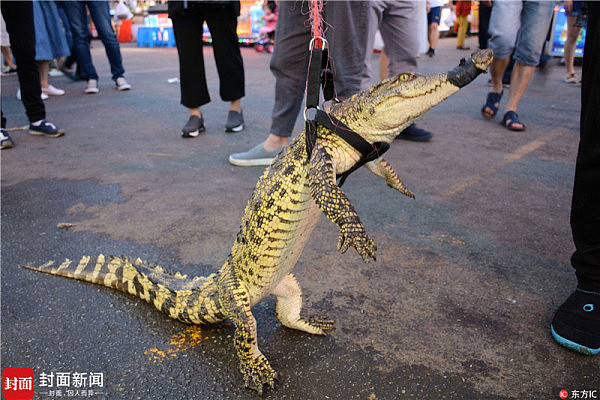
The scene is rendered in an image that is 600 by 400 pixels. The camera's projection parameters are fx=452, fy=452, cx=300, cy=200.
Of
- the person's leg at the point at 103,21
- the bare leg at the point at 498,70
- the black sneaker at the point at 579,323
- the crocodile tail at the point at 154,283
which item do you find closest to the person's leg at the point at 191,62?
the crocodile tail at the point at 154,283

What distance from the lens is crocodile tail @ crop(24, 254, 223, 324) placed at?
7.25ft

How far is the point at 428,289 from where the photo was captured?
2.61 m

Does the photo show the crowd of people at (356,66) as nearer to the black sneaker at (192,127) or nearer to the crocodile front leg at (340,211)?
the black sneaker at (192,127)

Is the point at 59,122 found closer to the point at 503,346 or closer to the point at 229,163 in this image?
the point at 229,163

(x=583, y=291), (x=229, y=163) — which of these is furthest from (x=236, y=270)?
(x=229, y=163)

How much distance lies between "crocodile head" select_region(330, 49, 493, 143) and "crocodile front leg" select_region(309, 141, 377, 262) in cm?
31

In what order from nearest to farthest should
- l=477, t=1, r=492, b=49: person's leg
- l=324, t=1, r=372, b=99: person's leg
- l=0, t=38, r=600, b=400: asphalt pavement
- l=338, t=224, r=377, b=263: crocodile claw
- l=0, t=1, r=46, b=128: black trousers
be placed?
1. l=338, t=224, r=377, b=263: crocodile claw
2. l=0, t=38, r=600, b=400: asphalt pavement
3. l=324, t=1, r=372, b=99: person's leg
4. l=0, t=1, r=46, b=128: black trousers
5. l=477, t=1, r=492, b=49: person's leg

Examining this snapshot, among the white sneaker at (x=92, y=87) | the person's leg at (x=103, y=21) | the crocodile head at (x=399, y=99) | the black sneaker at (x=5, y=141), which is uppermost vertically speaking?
the person's leg at (x=103, y=21)

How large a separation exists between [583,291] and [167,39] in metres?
19.1

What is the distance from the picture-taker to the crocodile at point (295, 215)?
5.62 ft

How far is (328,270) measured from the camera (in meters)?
2.82

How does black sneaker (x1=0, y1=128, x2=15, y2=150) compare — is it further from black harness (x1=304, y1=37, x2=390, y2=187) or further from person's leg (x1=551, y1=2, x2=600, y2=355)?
person's leg (x1=551, y1=2, x2=600, y2=355)

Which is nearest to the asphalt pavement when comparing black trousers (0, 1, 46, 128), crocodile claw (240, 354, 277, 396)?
crocodile claw (240, 354, 277, 396)

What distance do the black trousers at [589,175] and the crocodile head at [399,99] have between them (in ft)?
2.88
